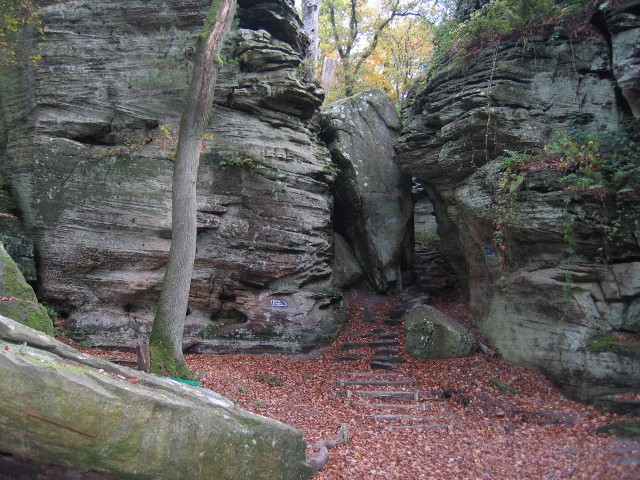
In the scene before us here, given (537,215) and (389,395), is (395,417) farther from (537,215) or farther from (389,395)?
(537,215)

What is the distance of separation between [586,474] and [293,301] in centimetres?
865

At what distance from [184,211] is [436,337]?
7056 mm

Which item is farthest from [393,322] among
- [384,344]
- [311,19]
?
[311,19]

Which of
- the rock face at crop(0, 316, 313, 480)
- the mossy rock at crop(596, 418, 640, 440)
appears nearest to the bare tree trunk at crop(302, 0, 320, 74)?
the mossy rock at crop(596, 418, 640, 440)

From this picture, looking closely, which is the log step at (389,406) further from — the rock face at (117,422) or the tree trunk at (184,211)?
the rock face at (117,422)

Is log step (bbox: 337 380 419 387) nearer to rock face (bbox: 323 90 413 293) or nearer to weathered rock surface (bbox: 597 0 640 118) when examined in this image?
rock face (bbox: 323 90 413 293)

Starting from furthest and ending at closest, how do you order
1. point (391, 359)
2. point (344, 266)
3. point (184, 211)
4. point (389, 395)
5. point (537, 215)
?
point (344, 266)
point (391, 359)
point (537, 215)
point (389, 395)
point (184, 211)

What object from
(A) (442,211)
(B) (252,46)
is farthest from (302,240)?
(B) (252,46)

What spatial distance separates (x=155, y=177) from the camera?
41.7 ft

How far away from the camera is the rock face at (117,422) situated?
3961mm

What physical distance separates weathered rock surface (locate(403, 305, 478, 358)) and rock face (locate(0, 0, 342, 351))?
2529 millimetres

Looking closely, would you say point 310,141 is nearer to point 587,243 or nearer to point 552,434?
point 587,243

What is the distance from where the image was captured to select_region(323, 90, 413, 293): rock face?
54.3 feet

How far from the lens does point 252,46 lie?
14.1 metres
